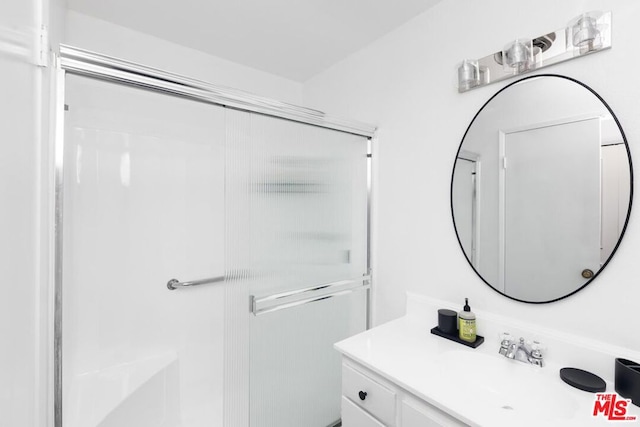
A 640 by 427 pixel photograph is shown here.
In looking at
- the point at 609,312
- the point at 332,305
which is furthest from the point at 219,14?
the point at 609,312

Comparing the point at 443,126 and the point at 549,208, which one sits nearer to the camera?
the point at 549,208

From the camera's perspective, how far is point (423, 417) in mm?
982

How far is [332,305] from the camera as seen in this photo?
1.75m

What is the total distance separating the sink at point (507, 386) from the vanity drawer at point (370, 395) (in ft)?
0.76

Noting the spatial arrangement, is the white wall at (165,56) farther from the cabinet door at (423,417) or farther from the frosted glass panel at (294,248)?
the cabinet door at (423,417)

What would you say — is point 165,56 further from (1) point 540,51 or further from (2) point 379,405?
(2) point 379,405

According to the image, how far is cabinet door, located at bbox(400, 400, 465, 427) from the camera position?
0.93 metres

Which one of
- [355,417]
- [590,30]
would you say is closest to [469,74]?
[590,30]

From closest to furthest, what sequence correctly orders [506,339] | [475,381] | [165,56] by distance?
[475,381], [506,339], [165,56]

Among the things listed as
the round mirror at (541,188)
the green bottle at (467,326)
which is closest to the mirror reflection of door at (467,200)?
the round mirror at (541,188)

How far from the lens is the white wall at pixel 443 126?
1.02 meters

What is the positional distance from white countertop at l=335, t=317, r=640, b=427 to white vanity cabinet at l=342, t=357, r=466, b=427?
0.05 m

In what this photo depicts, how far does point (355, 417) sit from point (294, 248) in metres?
0.77

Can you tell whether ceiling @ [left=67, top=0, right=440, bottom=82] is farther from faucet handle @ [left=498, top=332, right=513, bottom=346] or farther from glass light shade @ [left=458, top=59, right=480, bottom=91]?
faucet handle @ [left=498, top=332, right=513, bottom=346]
